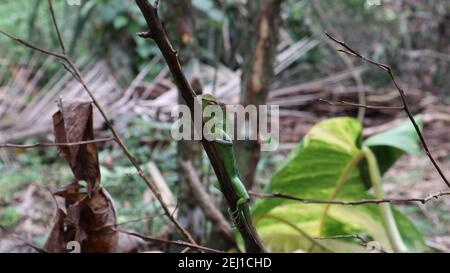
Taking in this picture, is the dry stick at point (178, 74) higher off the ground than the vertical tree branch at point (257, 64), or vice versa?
the vertical tree branch at point (257, 64)

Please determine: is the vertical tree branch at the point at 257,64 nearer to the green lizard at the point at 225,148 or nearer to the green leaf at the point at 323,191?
the green leaf at the point at 323,191

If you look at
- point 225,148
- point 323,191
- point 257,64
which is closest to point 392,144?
point 323,191

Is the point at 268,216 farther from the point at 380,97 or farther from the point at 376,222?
the point at 380,97

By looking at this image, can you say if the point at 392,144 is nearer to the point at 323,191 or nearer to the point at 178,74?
the point at 323,191

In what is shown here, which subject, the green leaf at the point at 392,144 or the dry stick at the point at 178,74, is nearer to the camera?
the dry stick at the point at 178,74

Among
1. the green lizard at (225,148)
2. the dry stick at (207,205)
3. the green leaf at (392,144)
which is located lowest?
the green lizard at (225,148)

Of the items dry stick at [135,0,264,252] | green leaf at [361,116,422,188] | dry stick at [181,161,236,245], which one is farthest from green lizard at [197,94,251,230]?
green leaf at [361,116,422,188]

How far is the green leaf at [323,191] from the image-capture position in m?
A: 1.24

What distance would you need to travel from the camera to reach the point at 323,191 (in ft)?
4.29

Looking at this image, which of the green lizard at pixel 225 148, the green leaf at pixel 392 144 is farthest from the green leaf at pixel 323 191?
the green lizard at pixel 225 148

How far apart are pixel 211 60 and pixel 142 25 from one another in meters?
0.44

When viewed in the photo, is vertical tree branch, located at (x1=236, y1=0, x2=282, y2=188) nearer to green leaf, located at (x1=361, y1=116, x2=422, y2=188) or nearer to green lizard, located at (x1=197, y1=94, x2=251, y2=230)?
green leaf, located at (x1=361, y1=116, x2=422, y2=188)

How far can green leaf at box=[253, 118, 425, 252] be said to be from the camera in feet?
4.07
